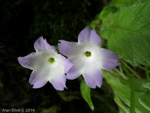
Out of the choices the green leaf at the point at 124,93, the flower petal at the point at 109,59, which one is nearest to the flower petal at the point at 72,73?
the flower petal at the point at 109,59

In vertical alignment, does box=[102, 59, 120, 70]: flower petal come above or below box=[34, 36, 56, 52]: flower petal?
below

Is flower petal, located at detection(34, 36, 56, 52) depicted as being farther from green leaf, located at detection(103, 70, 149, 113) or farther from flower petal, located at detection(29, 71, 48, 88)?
green leaf, located at detection(103, 70, 149, 113)

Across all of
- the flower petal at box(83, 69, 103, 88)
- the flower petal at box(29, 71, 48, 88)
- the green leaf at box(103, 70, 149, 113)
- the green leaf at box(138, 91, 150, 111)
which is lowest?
the green leaf at box(103, 70, 149, 113)

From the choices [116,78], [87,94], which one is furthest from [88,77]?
[116,78]

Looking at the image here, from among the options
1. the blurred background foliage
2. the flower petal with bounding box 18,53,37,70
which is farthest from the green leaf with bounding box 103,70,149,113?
the flower petal with bounding box 18,53,37,70

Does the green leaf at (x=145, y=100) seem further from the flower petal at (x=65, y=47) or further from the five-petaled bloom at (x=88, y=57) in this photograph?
the flower petal at (x=65, y=47)

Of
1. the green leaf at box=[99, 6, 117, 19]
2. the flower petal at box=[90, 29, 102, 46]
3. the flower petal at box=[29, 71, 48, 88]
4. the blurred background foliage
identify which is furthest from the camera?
the blurred background foliage

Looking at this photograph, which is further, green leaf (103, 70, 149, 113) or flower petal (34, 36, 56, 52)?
green leaf (103, 70, 149, 113)

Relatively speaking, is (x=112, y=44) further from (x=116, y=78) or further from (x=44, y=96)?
(x=44, y=96)
